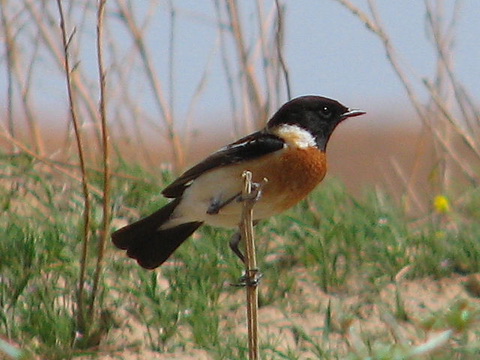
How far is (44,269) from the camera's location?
4871 millimetres

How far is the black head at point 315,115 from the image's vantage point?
5.01 meters

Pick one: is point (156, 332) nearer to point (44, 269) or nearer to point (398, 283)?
point (44, 269)

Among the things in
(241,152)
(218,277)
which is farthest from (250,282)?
(218,277)

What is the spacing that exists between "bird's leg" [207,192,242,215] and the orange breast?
0.13m

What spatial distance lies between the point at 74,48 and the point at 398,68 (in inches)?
78.9

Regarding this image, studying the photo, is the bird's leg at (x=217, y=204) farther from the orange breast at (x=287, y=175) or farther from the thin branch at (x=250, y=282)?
the thin branch at (x=250, y=282)

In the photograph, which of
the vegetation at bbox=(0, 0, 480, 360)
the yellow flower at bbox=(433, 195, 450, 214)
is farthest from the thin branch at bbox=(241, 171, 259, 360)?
the yellow flower at bbox=(433, 195, 450, 214)

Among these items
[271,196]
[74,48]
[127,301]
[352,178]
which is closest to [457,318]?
[271,196]

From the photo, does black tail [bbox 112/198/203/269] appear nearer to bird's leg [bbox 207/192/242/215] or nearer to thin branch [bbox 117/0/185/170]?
bird's leg [bbox 207/192/242/215]

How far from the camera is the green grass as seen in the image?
450cm

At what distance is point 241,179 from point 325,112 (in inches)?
28.4

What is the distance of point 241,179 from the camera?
4641 millimetres

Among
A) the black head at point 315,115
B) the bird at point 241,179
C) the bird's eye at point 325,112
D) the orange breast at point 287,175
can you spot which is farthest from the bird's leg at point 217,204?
the bird's eye at point 325,112

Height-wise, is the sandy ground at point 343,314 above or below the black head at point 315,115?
below
